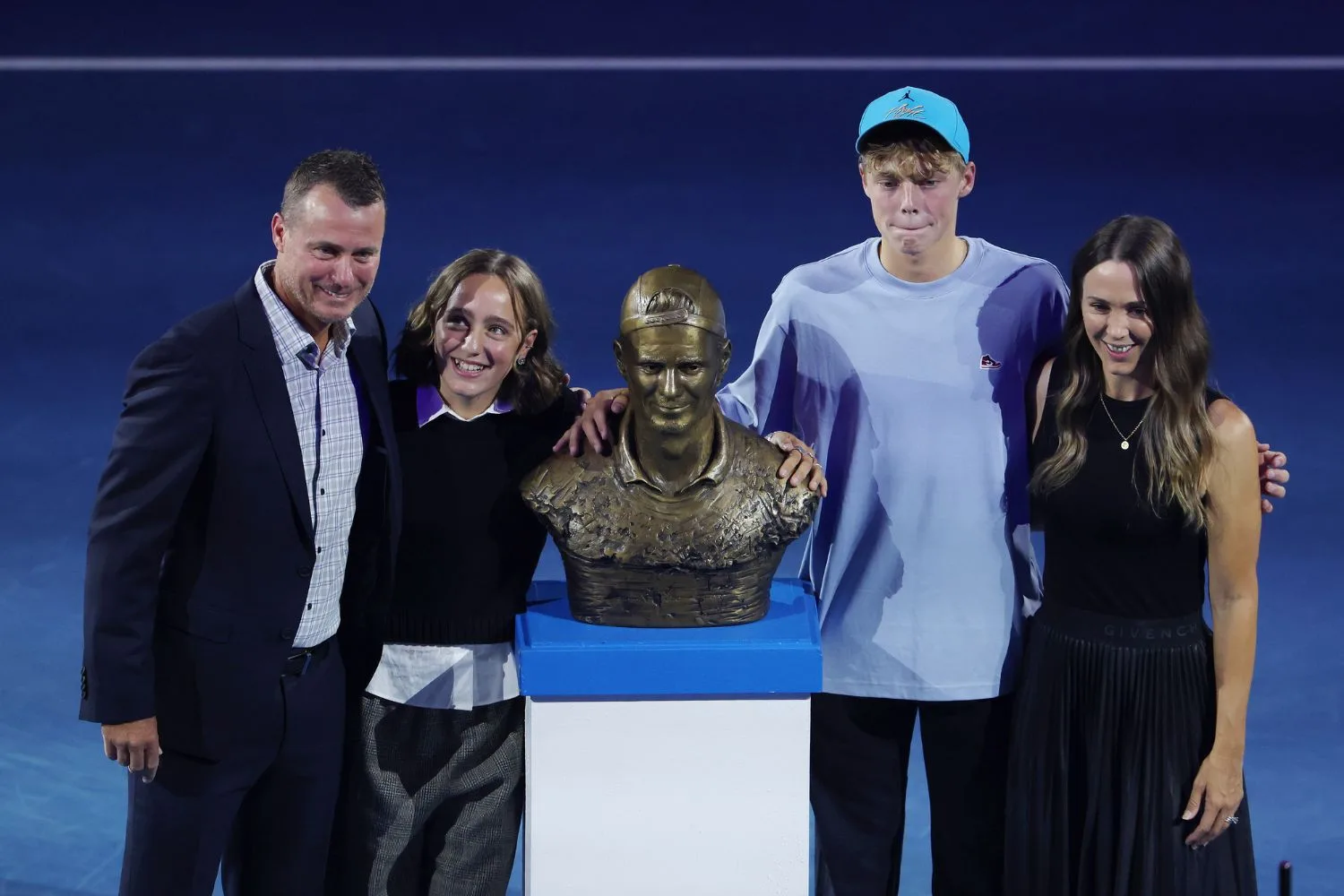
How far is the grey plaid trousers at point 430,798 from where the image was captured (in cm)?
425

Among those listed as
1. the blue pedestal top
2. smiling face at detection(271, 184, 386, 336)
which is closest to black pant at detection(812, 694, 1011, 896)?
the blue pedestal top

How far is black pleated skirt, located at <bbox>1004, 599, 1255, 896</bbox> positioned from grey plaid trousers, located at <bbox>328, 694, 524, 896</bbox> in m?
1.29

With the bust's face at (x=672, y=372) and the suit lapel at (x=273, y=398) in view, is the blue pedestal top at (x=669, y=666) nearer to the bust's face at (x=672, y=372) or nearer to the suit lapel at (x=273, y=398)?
the bust's face at (x=672, y=372)

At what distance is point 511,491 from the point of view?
4.28 m

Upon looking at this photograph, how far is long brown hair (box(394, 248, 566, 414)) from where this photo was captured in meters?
4.27

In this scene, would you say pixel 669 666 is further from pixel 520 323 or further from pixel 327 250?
pixel 327 250

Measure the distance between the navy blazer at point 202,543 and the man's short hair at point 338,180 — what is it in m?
0.25

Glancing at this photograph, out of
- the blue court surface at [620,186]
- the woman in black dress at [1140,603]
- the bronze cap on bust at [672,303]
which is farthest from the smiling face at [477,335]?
the blue court surface at [620,186]

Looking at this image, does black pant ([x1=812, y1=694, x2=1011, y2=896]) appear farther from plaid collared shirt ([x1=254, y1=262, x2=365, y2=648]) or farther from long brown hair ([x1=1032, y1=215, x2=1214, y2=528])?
plaid collared shirt ([x1=254, y1=262, x2=365, y2=648])

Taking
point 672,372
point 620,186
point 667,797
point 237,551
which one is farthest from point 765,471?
point 620,186

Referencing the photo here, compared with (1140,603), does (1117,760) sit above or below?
below

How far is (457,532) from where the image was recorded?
422 centimetres

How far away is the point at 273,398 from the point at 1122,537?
2.00m

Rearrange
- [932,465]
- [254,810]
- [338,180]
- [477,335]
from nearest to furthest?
[338,180]
[254,810]
[477,335]
[932,465]
